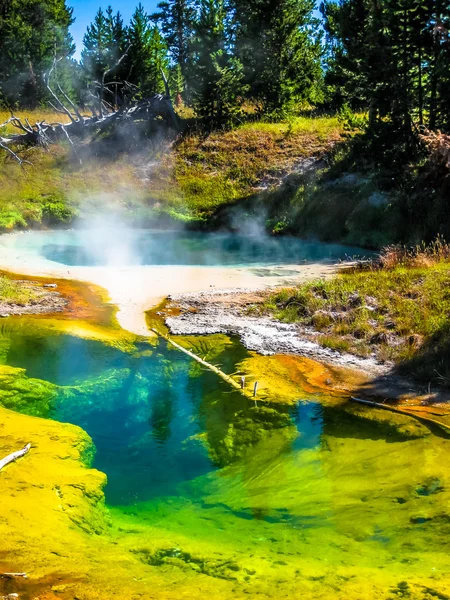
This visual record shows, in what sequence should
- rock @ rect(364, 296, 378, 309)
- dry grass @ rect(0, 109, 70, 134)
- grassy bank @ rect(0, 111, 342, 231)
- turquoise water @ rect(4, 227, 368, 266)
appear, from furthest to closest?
dry grass @ rect(0, 109, 70, 134) < grassy bank @ rect(0, 111, 342, 231) < turquoise water @ rect(4, 227, 368, 266) < rock @ rect(364, 296, 378, 309)

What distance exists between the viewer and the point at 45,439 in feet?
24.1

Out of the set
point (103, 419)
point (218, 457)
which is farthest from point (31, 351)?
point (218, 457)

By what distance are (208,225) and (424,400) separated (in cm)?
1856

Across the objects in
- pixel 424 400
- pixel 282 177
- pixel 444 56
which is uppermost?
pixel 444 56

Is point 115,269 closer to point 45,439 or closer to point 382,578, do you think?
point 45,439

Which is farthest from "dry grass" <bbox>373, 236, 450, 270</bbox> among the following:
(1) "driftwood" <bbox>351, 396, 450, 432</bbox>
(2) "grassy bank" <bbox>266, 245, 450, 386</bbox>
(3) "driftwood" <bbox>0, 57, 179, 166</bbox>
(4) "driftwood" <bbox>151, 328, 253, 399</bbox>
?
(3) "driftwood" <bbox>0, 57, 179, 166</bbox>

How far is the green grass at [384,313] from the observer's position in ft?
34.4

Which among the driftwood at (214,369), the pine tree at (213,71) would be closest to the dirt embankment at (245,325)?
the driftwood at (214,369)

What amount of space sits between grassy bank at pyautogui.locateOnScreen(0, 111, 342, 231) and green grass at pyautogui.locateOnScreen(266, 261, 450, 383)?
1399cm

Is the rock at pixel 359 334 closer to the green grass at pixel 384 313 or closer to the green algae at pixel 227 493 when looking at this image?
the green grass at pixel 384 313

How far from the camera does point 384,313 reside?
1209 cm

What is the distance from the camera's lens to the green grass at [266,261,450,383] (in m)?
10.5

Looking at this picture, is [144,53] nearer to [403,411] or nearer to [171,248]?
[171,248]

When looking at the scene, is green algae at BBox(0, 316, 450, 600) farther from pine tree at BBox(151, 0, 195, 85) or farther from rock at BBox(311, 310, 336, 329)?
pine tree at BBox(151, 0, 195, 85)
